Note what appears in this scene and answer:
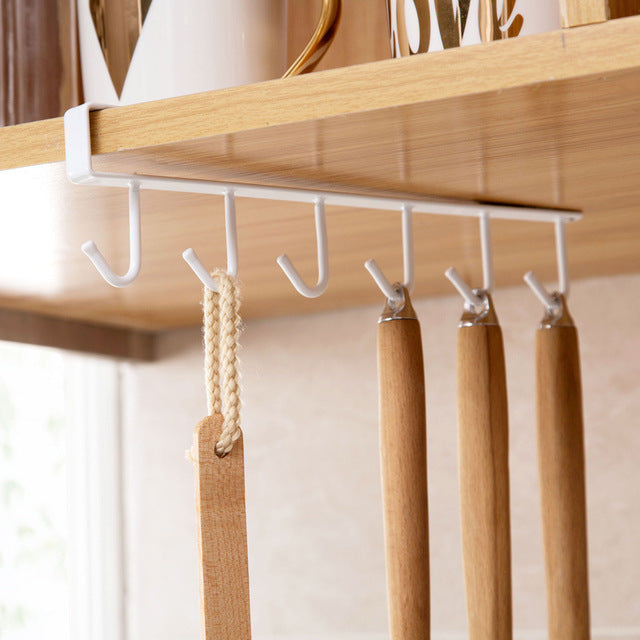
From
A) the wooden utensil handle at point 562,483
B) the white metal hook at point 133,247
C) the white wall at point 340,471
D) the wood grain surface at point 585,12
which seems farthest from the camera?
the white wall at point 340,471

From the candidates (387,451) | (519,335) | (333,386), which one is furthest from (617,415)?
(387,451)

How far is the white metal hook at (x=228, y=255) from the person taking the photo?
45 centimetres

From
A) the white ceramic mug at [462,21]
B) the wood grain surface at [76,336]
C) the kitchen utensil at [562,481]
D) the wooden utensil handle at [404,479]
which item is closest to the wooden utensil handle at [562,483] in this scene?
the kitchen utensil at [562,481]

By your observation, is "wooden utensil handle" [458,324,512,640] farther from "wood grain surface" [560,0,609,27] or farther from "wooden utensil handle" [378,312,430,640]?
"wood grain surface" [560,0,609,27]

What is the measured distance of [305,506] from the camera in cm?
97

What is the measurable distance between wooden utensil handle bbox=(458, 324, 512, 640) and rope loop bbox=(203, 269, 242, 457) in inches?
5.9

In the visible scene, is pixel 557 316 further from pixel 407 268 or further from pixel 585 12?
pixel 585 12

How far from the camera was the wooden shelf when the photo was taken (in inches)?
14.2

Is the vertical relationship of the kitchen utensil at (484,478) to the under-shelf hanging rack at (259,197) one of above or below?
below

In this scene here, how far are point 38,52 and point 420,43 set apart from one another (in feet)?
0.68

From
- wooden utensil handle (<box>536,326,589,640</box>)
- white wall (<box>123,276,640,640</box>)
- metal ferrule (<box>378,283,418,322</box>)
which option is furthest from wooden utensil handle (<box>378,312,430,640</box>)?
white wall (<box>123,276,640,640</box>)

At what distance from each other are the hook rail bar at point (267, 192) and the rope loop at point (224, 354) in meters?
0.05

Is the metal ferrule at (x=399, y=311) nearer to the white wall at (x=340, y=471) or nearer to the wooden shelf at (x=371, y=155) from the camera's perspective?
the wooden shelf at (x=371, y=155)

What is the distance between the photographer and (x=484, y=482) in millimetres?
534
